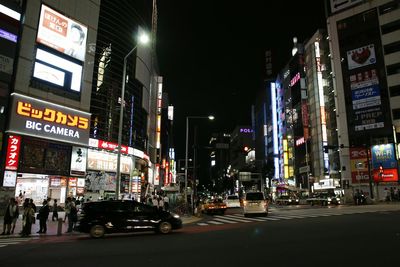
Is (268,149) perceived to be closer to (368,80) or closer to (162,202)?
(368,80)

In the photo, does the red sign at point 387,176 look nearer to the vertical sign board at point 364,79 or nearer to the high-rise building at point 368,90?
the high-rise building at point 368,90

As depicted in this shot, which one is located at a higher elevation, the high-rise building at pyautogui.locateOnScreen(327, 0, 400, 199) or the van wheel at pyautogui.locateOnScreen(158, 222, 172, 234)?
the high-rise building at pyautogui.locateOnScreen(327, 0, 400, 199)

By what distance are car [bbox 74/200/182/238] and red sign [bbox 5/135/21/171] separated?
1570cm

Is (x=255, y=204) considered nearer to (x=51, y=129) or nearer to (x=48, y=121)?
(x=51, y=129)

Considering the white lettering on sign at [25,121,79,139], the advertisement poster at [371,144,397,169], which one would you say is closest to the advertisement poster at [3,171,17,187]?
the white lettering on sign at [25,121,79,139]

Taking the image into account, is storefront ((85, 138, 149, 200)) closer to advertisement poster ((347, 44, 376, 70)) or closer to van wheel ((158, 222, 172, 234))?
van wheel ((158, 222, 172, 234))

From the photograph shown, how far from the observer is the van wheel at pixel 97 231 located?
51.1ft

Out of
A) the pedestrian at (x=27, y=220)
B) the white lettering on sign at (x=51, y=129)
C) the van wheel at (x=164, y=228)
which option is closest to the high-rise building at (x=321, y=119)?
the white lettering on sign at (x=51, y=129)

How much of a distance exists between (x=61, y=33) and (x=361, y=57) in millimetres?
54124

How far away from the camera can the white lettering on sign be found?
98.7 ft

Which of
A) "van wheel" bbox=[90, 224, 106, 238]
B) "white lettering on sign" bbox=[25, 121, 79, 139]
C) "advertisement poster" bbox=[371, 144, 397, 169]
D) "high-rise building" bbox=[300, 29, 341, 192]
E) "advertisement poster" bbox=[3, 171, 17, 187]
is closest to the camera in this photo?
"van wheel" bbox=[90, 224, 106, 238]

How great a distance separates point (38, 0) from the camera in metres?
32.1

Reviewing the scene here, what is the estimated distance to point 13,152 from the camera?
94.6 ft

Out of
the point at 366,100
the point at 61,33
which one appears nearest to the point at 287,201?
the point at 366,100
